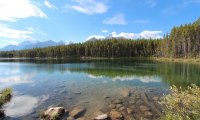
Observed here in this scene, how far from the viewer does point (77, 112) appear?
24953 millimetres

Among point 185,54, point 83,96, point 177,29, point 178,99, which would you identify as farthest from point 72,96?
point 177,29

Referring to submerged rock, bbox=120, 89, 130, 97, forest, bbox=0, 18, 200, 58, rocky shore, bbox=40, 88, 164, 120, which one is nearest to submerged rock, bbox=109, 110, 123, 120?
rocky shore, bbox=40, 88, 164, 120

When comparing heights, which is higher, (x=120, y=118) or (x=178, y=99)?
(x=178, y=99)

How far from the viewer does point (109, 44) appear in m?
197

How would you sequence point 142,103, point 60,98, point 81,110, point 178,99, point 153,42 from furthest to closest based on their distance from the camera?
point 153,42
point 60,98
point 142,103
point 81,110
point 178,99

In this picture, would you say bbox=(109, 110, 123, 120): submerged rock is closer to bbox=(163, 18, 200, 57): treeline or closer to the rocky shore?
the rocky shore

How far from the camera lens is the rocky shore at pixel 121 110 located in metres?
23.0

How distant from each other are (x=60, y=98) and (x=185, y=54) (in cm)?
11133

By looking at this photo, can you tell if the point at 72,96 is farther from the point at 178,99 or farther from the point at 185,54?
the point at 185,54

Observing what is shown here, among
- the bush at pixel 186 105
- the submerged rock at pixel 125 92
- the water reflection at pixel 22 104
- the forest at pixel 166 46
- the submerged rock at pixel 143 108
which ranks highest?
the forest at pixel 166 46

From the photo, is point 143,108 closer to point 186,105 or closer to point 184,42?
point 186,105

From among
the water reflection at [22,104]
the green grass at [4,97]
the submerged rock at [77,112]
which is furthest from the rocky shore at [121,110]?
the green grass at [4,97]

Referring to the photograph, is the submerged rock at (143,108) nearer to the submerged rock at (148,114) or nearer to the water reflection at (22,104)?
the submerged rock at (148,114)

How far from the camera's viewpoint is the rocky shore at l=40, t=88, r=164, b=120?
2302 cm
